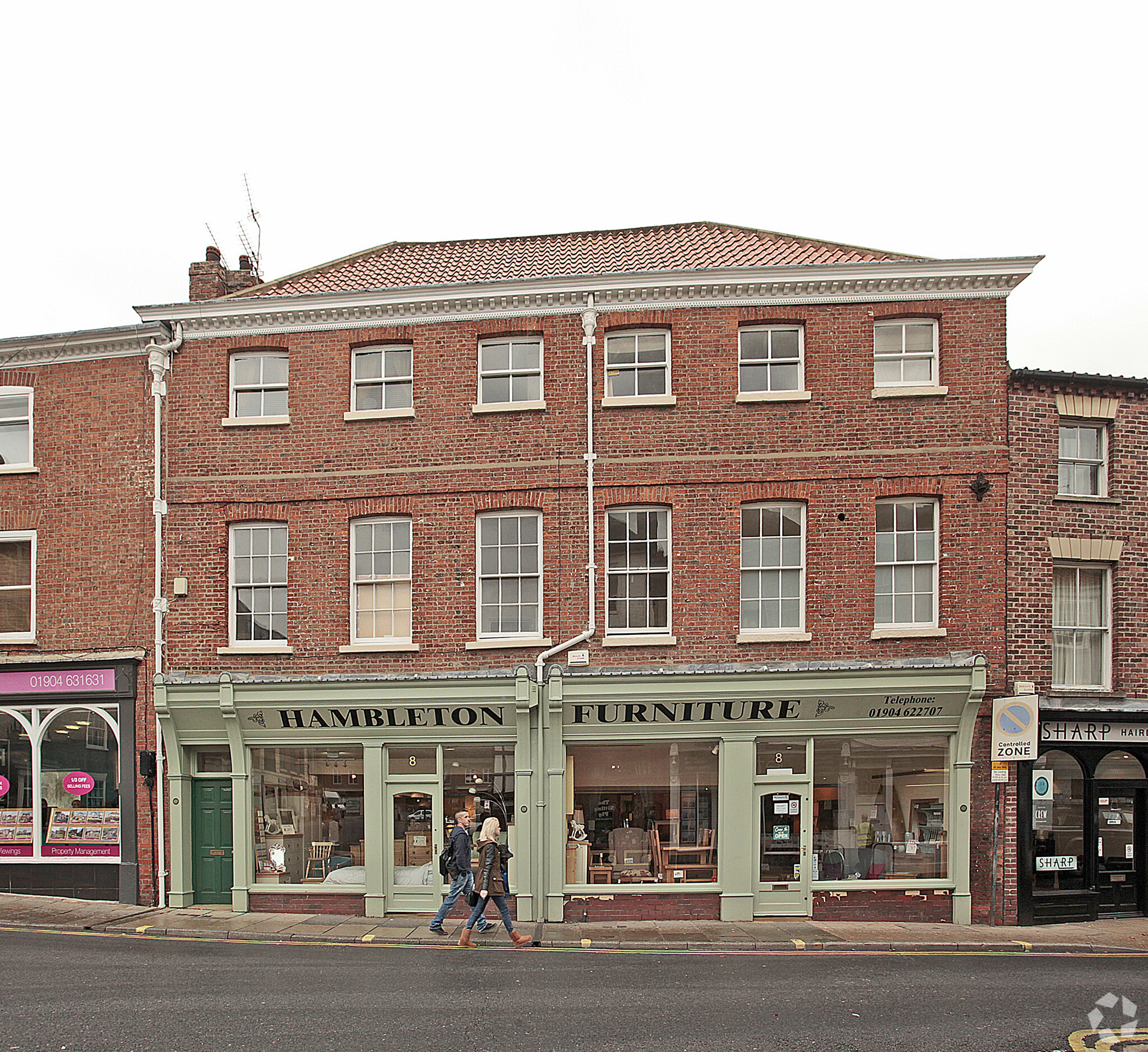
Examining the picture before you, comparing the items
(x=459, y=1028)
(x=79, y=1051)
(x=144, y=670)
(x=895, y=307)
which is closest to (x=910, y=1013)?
(x=459, y=1028)

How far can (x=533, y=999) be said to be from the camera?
401 inches

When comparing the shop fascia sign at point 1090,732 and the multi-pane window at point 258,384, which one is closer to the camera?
the shop fascia sign at point 1090,732

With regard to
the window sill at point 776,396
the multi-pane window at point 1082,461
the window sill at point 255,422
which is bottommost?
the multi-pane window at point 1082,461

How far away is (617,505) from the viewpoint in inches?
627

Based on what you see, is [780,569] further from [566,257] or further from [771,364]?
[566,257]

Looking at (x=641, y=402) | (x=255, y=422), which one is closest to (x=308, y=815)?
(x=255, y=422)

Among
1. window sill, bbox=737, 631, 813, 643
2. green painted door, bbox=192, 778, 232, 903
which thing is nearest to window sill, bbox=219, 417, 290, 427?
green painted door, bbox=192, 778, 232, 903

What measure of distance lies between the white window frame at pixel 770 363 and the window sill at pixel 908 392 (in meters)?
1.20

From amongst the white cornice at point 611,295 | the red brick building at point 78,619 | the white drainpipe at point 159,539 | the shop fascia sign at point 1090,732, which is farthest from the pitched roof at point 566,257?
the shop fascia sign at point 1090,732

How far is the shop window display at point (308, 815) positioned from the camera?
16.0m

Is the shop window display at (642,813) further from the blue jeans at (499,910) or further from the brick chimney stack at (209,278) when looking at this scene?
the brick chimney stack at (209,278)

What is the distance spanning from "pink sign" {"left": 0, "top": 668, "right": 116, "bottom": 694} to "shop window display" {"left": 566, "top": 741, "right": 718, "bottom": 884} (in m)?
7.80

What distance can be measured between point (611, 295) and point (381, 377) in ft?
13.3

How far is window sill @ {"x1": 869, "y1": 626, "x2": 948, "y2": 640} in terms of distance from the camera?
603 inches
